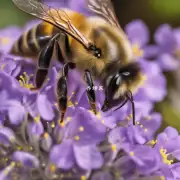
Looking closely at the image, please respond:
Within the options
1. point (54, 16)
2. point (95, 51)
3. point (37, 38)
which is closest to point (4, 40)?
point (37, 38)

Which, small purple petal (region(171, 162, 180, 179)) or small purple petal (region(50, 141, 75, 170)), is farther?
small purple petal (region(171, 162, 180, 179))

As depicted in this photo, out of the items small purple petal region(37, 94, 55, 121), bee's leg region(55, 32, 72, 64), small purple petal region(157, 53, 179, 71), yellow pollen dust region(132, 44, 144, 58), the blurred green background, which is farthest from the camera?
the blurred green background

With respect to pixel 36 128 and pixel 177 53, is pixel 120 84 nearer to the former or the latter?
pixel 36 128

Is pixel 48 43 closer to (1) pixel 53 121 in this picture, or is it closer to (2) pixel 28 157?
(1) pixel 53 121

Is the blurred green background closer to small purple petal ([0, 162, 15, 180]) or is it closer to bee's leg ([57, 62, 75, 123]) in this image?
bee's leg ([57, 62, 75, 123])

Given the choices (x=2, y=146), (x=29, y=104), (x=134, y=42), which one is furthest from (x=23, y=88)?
(x=134, y=42)

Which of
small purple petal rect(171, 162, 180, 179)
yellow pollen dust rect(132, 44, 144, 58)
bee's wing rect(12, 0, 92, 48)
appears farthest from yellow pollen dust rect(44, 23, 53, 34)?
yellow pollen dust rect(132, 44, 144, 58)

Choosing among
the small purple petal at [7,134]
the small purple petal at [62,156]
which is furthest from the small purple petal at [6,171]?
the small purple petal at [62,156]

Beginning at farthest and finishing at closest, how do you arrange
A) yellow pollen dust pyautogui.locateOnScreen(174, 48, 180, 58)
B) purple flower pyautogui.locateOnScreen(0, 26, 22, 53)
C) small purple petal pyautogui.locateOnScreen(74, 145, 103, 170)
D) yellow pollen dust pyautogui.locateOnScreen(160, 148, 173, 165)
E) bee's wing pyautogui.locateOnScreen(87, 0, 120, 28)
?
1. yellow pollen dust pyautogui.locateOnScreen(174, 48, 180, 58)
2. purple flower pyautogui.locateOnScreen(0, 26, 22, 53)
3. bee's wing pyautogui.locateOnScreen(87, 0, 120, 28)
4. yellow pollen dust pyautogui.locateOnScreen(160, 148, 173, 165)
5. small purple petal pyautogui.locateOnScreen(74, 145, 103, 170)
